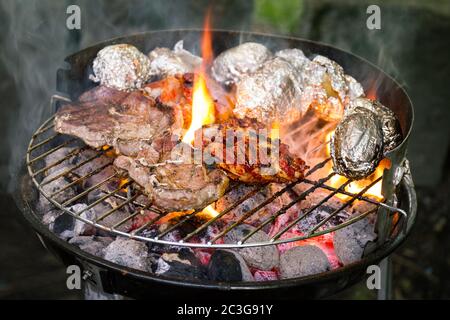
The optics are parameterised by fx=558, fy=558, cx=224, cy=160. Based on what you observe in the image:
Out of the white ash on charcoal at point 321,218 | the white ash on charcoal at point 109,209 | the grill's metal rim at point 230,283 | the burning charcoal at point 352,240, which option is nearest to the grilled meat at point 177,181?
the white ash on charcoal at point 109,209

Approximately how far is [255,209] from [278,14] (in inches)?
92.6

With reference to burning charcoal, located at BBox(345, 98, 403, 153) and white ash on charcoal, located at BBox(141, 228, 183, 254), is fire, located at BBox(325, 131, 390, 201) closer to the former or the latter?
burning charcoal, located at BBox(345, 98, 403, 153)

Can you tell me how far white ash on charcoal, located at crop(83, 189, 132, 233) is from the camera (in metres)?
2.25

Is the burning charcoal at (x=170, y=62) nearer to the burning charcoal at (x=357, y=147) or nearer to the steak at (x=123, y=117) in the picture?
the steak at (x=123, y=117)

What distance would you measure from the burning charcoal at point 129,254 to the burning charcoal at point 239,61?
42.7 inches

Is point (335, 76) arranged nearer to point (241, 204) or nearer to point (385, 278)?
point (241, 204)

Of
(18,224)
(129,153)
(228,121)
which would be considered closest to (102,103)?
(129,153)

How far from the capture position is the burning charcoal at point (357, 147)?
7.22 ft

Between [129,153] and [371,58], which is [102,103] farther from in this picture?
[371,58]

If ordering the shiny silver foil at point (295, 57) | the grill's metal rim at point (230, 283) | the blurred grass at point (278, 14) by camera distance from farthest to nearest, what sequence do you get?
the blurred grass at point (278, 14) < the shiny silver foil at point (295, 57) < the grill's metal rim at point (230, 283)

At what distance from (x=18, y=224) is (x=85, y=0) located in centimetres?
171

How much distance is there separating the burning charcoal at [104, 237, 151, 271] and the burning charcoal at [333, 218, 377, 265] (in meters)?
0.75

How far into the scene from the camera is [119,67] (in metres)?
2.66

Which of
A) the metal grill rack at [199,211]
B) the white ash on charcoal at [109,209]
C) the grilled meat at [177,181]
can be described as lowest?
the white ash on charcoal at [109,209]
